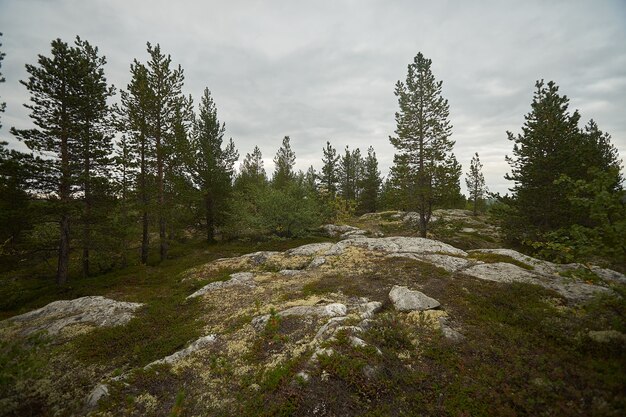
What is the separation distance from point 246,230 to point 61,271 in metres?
17.0

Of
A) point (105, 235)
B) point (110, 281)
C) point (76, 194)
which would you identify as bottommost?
point (110, 281)

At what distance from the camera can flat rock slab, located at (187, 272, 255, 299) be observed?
14223mm

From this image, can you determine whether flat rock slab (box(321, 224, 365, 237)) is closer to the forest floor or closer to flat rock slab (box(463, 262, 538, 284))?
flat rock slab (box(463, 262, 538, 284))

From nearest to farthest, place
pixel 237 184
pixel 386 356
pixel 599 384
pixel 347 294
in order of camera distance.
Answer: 1. pixel 599 384
2. pixel 386 356
3. pixel 347 294
4. pixel 237 184

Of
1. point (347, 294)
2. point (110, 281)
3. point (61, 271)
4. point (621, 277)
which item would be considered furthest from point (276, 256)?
point (621, 277)

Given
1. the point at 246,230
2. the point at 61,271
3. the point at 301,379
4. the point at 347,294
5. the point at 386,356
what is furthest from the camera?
the point at 246,230

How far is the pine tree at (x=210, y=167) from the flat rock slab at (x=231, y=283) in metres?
14.4

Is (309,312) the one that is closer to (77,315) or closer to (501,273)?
(501,273)

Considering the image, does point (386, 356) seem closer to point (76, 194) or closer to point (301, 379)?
point (301, 379)

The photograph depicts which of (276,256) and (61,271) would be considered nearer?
(61,271)

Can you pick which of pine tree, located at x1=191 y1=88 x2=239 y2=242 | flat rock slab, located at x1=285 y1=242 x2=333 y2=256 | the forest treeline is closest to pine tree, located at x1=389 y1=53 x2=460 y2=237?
the forest treeline

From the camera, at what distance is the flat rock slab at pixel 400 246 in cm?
1844

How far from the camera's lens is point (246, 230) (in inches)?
1248

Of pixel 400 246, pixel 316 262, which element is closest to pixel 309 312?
pixel 316 262
